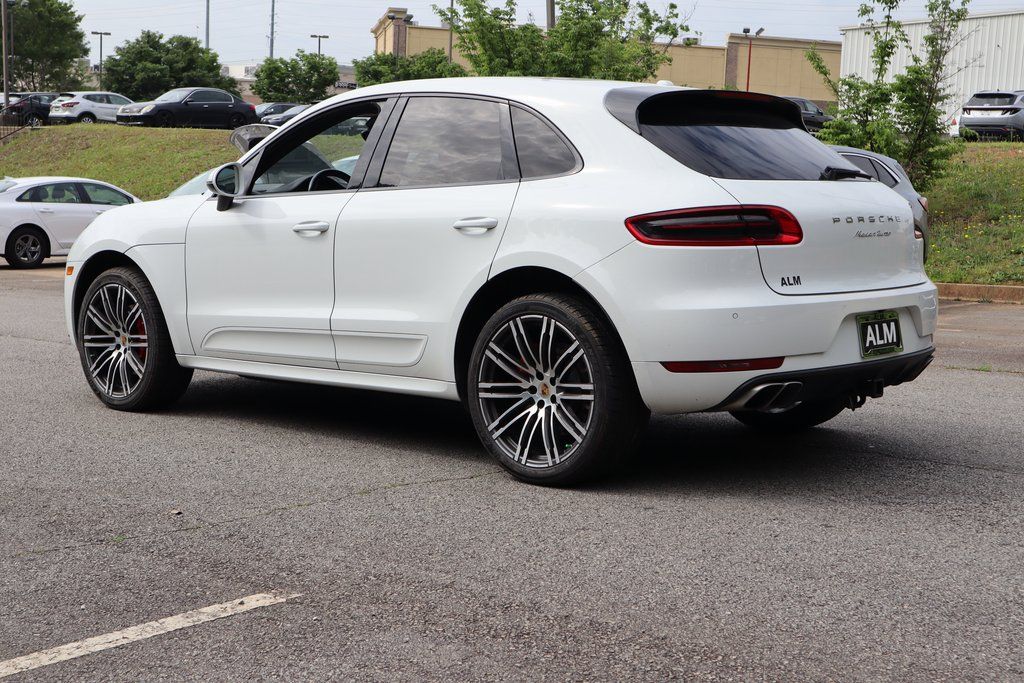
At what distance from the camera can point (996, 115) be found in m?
32.6

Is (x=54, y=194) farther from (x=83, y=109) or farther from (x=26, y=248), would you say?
(x=83, y=109)

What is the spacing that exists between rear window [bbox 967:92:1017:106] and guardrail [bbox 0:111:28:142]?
3188 cm

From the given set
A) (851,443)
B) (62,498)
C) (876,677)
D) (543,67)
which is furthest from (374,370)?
(543,67)

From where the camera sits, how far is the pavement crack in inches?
169

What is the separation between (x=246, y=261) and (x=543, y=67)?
49.8 feet

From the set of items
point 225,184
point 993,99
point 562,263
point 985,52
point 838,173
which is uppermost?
point 985,52

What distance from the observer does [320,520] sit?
15.2ft

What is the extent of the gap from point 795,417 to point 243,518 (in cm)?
296

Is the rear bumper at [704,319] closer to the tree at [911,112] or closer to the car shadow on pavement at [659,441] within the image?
the car shadow on pavement at [659,441]

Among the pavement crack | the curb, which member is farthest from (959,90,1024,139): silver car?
the pavement crack

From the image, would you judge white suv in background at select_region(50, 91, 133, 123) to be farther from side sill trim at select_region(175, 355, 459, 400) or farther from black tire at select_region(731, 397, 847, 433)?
black tire at select_region(731, 397, 847, 433)

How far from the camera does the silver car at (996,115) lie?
3241cm

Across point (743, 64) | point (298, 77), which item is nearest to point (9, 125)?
point (298, 77)

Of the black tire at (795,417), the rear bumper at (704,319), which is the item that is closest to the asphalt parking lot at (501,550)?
the black tire at (795,417)
